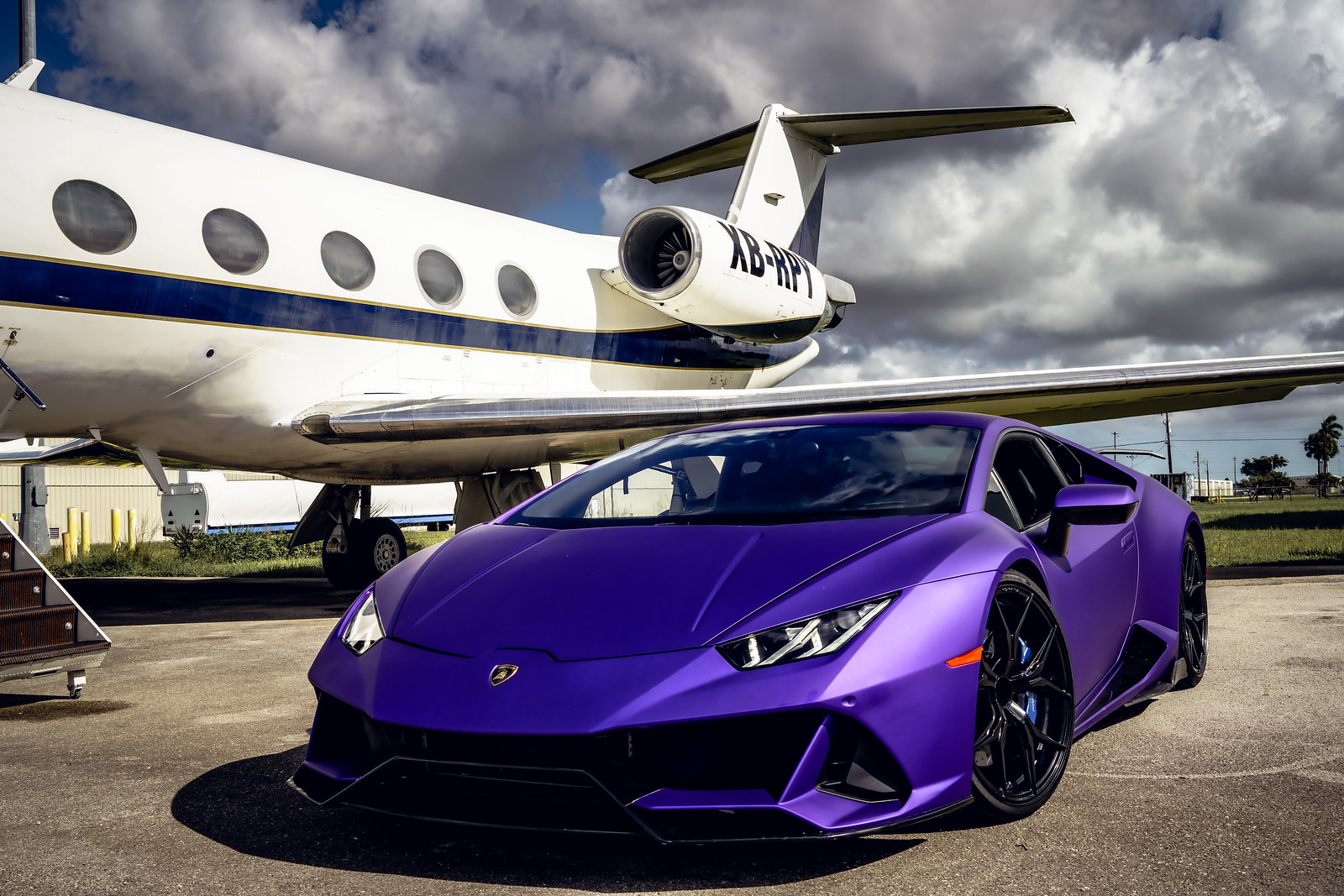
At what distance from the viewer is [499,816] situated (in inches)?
88.6

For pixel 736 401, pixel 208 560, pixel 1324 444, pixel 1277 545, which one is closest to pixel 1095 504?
pixel 736 401

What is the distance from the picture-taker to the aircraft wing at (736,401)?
8344 millimetres

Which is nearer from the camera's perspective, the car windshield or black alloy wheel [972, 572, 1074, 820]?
black alloy wheel [972, 572, 1074, 820]

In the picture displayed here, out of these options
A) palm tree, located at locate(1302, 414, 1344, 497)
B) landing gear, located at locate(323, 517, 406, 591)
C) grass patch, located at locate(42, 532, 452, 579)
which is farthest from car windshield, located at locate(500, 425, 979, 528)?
palm tree, located at locate(1302, 414, 1344, 497)

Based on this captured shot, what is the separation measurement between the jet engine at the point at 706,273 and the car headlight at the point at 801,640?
26.0 feet

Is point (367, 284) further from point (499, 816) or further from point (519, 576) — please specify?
point (499, 816)

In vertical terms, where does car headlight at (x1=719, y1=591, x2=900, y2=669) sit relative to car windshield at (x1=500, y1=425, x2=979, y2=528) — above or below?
below

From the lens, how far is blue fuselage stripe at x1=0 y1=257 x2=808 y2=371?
22.1 feet

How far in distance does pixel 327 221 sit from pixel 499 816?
7.31m

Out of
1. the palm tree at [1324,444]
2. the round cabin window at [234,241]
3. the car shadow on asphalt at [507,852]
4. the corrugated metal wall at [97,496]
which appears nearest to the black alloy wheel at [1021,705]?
the car shadow on asphalt at [507,852]

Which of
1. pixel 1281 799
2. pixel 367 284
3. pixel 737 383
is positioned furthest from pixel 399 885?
pixel 737 383

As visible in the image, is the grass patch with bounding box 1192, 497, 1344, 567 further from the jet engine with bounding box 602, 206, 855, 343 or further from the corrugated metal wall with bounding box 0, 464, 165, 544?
the corrugated metal wall with bounding box 0, 464, 165, 544

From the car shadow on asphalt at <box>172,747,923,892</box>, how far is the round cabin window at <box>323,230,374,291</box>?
623cm

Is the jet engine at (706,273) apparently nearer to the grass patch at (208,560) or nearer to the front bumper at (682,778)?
the grass patch at (208,560)
